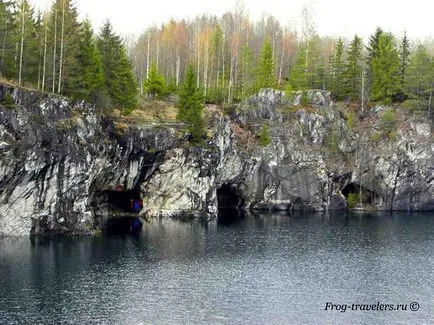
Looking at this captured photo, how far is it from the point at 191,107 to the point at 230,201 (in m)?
19.3

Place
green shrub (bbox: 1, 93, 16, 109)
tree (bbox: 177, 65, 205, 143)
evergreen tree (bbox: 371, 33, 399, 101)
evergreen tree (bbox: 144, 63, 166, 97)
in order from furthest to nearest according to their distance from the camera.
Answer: evergreen tree (bbox: 371, 33, 399, 101), evergreen tree (bbox: 144, 63, 166, 97), tree (bbox: 177, 65, 205, 143), green shrub (bbox: 1, 93, 16, 109)

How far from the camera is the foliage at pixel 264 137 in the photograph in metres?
74.8

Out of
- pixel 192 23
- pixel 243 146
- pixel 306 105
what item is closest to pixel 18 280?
pixel 243 146

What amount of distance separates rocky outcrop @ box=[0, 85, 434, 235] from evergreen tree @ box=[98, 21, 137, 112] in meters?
4.45

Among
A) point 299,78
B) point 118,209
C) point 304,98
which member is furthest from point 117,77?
point 299,78

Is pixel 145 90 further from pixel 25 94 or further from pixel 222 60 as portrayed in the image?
pixel 25 94

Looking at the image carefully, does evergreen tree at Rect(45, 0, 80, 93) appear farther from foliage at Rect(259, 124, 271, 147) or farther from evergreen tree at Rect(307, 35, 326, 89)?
evergreen tree at Rect(307, 35, 326, 89)

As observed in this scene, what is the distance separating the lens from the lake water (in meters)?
31.2

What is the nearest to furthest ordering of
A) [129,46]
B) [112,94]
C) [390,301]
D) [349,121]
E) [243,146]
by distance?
[390,301], [112,94], [243,146], [349,121], [129,46]

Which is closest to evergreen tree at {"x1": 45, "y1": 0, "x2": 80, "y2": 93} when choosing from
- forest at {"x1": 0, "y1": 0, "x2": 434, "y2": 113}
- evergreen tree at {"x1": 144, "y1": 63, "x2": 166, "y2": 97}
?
forest at {"x1": 0, "y1": 0, "x2": 434, "y2": 113}

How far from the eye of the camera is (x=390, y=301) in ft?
112

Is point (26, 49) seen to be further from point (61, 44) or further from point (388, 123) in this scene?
point (388, 123)

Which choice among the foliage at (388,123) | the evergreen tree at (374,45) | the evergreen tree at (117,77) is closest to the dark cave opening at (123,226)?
the evergreen tree at (117,77)

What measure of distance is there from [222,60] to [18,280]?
60396 mm
